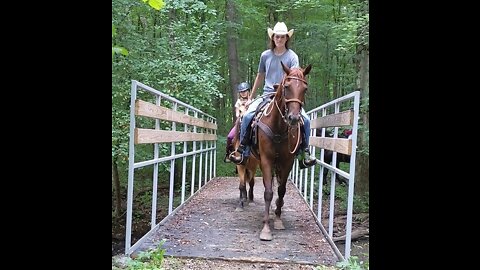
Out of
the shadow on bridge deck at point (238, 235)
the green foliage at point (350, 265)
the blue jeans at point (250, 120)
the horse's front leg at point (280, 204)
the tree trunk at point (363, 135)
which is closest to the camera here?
the green foliage at point (350, 265)

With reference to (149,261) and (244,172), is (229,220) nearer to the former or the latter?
(244,172)

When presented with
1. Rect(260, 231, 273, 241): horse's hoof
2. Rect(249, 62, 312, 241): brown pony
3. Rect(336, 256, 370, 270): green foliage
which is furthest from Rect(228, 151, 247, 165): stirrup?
Rect(336, 256, 370, 270): green foliage

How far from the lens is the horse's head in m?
4.15

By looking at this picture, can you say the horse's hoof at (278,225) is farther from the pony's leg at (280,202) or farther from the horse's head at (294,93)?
the horse's head at (294,93)

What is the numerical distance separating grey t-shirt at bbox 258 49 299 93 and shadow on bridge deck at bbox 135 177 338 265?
75.6 inches

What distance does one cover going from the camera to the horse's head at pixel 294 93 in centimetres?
415

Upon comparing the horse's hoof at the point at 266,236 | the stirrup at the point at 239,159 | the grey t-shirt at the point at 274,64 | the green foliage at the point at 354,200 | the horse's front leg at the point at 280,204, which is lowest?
the green foliage at the point at 354,200

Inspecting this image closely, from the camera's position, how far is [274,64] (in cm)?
529

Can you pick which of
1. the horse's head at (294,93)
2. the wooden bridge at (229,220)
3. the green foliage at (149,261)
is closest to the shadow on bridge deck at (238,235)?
the wooden bridge at (229,220)

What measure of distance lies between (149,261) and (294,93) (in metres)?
2.26

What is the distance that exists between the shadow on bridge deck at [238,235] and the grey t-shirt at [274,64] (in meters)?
1.92

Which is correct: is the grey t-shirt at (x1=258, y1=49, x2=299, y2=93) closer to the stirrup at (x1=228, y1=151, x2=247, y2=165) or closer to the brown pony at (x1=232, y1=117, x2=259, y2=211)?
the stirrup at (x1=228, y1=151, x2=247, y2=165)

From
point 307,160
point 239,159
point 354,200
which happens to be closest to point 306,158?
point 307,160
